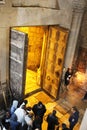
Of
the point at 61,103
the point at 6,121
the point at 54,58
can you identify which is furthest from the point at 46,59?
the point at 6,121

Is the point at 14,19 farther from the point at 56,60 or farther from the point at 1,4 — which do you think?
the point at 56,60

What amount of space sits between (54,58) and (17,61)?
2023mm

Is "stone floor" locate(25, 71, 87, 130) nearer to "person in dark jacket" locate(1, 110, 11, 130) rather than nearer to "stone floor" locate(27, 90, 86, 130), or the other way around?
"stone floor" locate(27, 90, 86, 130)

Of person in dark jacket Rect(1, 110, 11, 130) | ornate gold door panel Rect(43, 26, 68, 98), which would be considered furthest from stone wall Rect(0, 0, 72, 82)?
person in dark jacket Rect(1, 110, 11, 130)

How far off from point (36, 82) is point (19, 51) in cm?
354

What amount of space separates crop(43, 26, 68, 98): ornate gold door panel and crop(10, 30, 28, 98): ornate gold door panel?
72.3 inches

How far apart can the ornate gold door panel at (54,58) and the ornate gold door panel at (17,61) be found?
6.03 feet

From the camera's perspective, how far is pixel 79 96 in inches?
376

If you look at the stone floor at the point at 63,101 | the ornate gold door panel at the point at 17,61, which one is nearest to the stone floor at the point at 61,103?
the stone floor at the point at 63,101

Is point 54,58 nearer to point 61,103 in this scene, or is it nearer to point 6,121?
point 61,103

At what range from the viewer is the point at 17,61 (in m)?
7.29

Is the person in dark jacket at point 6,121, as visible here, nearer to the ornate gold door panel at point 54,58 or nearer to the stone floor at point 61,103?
the stone floor at point 61,103

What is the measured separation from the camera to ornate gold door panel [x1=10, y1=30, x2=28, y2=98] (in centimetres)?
682

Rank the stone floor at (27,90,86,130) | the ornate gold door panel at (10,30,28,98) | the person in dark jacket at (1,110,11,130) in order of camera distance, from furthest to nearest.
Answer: the stone floor at (27,90,86,130)
the ornate gold door panel at (10,30,28,98)
the person in dark jacket at (1,110,11,130)
